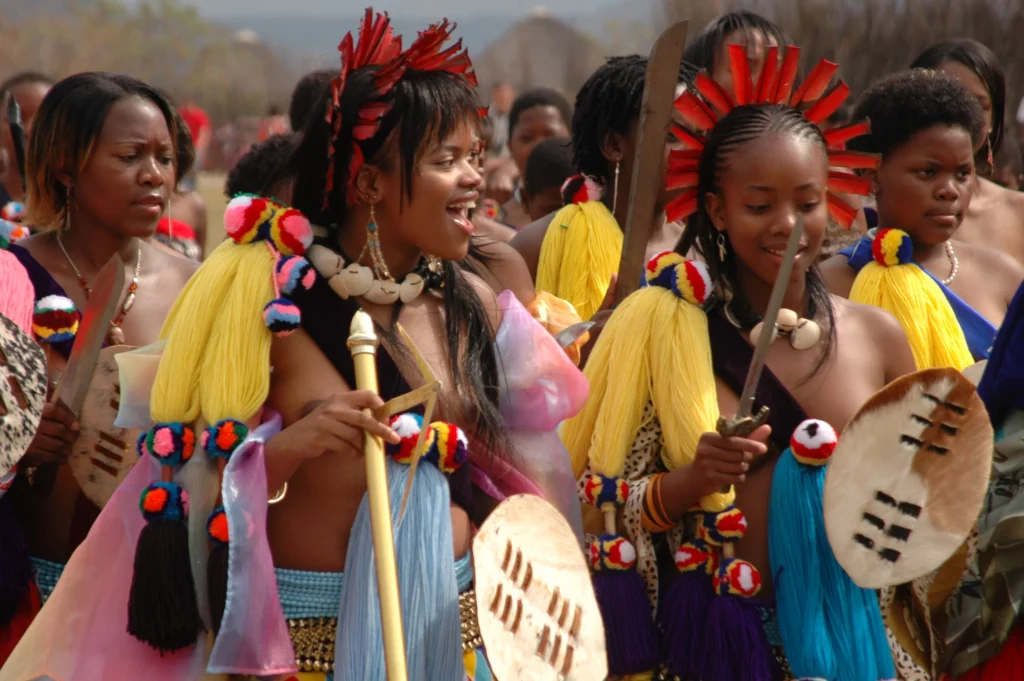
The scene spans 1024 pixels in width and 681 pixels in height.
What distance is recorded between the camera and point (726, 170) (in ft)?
11.1

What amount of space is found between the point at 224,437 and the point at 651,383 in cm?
101

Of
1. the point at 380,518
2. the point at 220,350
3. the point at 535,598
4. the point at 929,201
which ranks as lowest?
the point at 535,598

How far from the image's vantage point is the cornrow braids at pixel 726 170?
133 inches

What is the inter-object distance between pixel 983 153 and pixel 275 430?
10.9 feet

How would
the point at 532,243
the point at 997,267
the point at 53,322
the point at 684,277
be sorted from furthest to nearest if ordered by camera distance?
the point at 532,243, the point at 997,267, the point at 53,322, the point at 684,277

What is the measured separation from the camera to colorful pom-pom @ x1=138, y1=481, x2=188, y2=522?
2.91m

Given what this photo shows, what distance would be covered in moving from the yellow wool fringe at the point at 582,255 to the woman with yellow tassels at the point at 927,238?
0.92m

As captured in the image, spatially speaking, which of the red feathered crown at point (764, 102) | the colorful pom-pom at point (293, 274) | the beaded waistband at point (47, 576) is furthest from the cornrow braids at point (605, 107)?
the beaded waistband at point (47, 576)

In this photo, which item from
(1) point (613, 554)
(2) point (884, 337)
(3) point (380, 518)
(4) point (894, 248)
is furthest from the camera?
(4) point (894, 248)

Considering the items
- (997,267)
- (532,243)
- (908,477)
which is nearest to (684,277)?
(908,477)

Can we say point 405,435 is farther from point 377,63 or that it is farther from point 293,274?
point 377,63

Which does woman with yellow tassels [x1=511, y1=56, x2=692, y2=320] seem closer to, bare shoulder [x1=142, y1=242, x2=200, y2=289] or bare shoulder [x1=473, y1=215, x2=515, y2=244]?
bare shoulder [x1=142, y1=242, x2=200, y2=289]

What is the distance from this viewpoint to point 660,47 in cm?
385

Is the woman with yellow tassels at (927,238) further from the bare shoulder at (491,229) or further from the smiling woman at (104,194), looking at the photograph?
the bare shoulder at (491,229)
